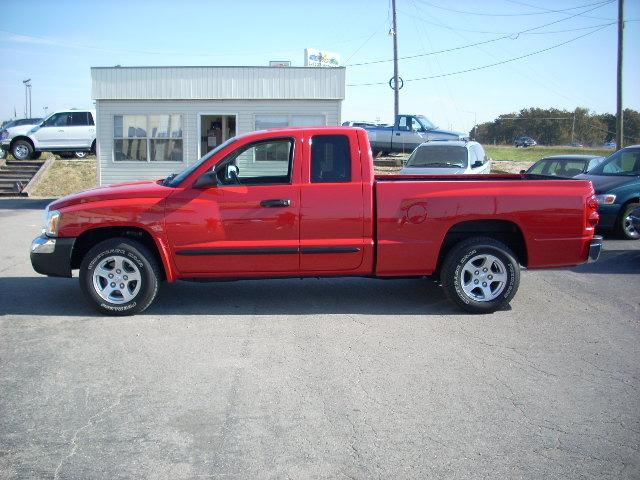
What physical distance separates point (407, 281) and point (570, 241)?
2283mm

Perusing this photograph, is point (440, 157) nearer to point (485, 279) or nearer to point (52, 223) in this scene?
point (485, 279)

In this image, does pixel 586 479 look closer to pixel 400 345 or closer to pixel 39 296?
pixel 400 345

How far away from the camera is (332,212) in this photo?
6574 mm

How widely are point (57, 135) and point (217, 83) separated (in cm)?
1015

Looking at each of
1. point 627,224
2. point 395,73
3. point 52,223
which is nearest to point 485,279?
point 52,223

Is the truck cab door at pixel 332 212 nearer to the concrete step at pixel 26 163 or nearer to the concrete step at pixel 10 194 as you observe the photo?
the concrete step at pixel 10 194

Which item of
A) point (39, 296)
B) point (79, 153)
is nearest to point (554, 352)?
point (39, 296)

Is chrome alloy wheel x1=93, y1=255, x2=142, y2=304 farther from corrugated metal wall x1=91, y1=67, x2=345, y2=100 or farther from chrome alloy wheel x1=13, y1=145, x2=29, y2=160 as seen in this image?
chrome alloy wheel x1=13, y1=145, x2=29, y2=160

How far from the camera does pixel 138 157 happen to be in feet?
61.4

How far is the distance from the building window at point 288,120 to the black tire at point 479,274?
11667 millimetres

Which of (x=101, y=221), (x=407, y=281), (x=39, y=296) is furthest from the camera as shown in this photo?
(x=407, y=281)

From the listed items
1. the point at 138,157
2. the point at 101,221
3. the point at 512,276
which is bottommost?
the point at 512,276

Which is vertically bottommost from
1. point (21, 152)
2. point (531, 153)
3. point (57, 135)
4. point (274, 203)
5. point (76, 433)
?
point (76, 433)

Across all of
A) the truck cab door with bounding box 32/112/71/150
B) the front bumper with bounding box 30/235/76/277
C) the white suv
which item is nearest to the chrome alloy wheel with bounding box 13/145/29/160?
the white suv
